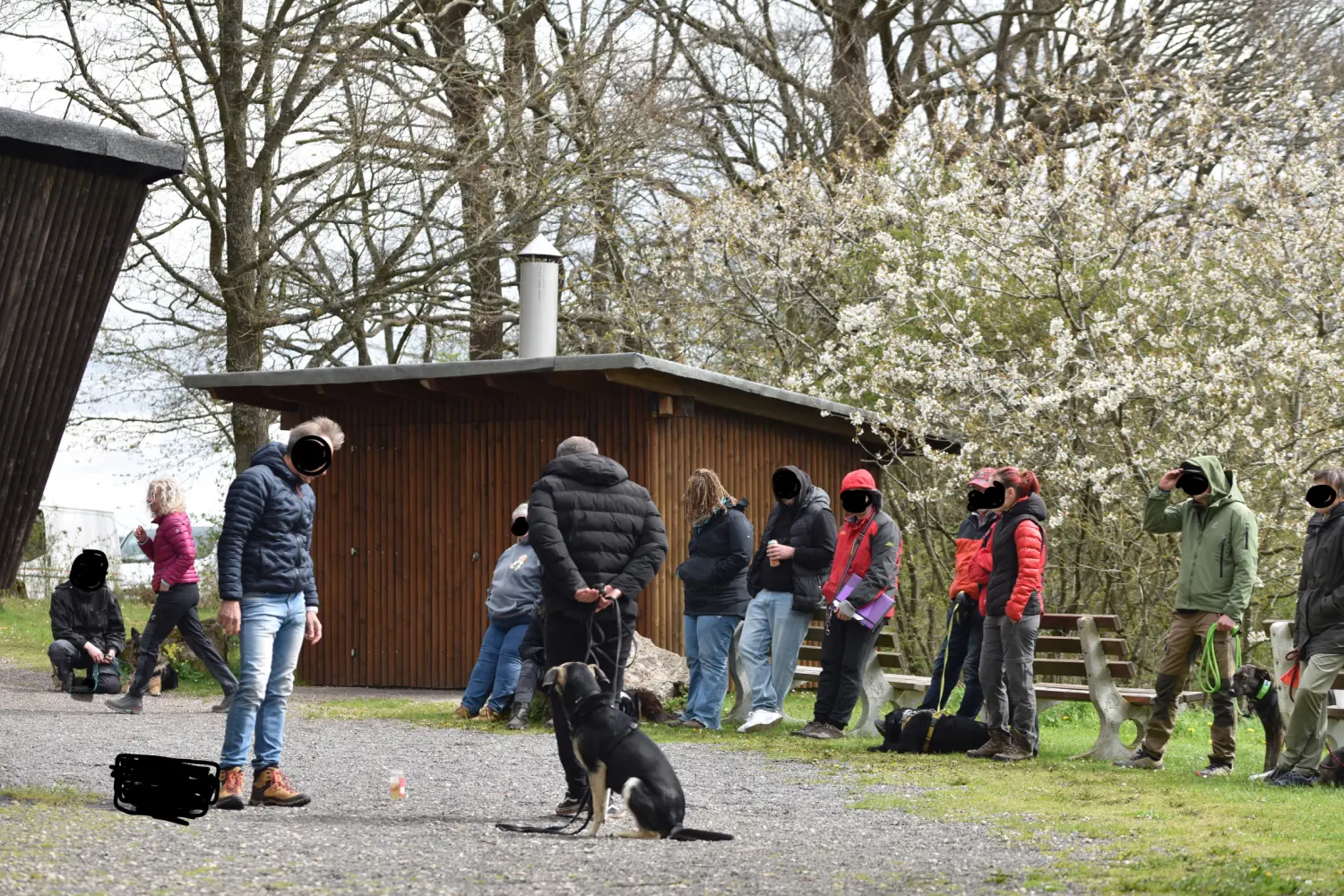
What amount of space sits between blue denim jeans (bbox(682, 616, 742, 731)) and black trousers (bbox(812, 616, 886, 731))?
2.34 ft

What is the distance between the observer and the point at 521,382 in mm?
14133

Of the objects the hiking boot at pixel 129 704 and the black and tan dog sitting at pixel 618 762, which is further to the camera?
the hiking boot at pixel 129 704

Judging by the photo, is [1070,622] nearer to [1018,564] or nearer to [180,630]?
[1018,564]

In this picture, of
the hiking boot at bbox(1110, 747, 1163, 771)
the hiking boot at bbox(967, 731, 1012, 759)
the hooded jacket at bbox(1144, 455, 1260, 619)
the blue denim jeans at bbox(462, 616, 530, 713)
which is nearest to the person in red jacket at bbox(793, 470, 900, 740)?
the hiking boot at bbox(967, 731, 1012, 759)

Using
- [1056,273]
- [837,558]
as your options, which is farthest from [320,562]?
[1056,273]

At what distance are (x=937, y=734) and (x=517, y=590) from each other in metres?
3.29

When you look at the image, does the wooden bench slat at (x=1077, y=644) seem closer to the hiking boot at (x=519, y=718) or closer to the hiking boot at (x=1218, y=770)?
the hiking boot at (x=1218, y=770)

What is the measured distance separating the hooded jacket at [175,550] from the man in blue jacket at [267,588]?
455 centimetres

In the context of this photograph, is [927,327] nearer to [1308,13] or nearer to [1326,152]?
[1326,152]

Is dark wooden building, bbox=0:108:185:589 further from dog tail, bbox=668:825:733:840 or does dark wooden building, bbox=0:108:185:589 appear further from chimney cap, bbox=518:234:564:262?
chimney cap, bbox=518:234:564:262

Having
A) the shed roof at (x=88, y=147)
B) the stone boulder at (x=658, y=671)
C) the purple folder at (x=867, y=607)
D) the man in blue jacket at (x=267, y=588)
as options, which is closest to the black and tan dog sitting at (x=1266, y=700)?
the purple folder at (x=867, y=607)

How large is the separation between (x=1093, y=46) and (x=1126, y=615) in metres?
5.90

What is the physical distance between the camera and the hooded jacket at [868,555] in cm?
1066

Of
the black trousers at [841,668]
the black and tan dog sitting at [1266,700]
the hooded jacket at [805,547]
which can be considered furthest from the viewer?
the hooded jacket at [805,547]
